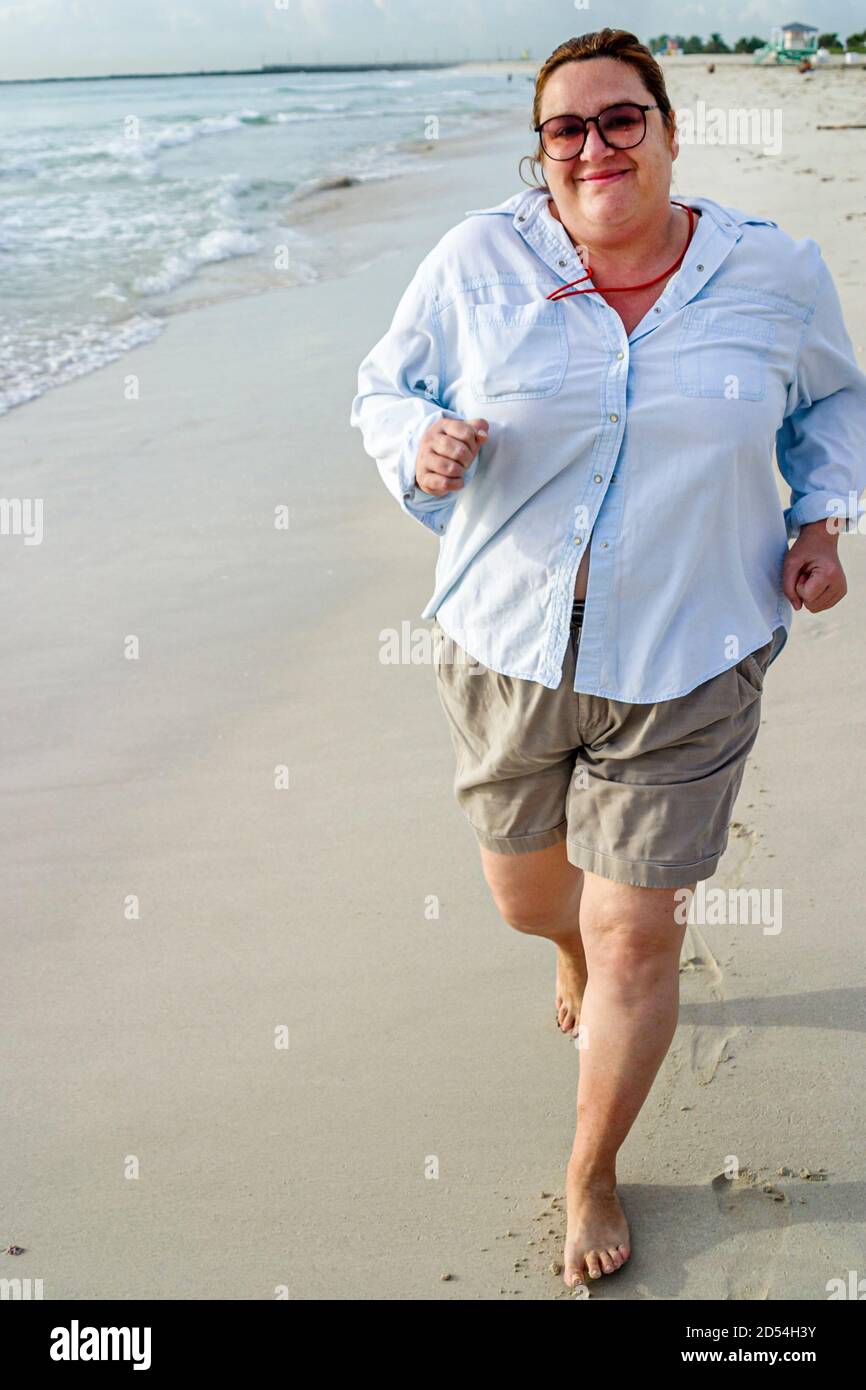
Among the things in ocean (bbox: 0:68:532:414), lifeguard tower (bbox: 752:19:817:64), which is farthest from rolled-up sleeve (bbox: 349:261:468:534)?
lifeguard tower (bbox: 752:19:817:64)

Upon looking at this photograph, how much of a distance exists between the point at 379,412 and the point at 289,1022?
145cm

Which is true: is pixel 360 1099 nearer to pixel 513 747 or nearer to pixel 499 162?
pixel 513 747

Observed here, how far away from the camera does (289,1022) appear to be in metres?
2.93

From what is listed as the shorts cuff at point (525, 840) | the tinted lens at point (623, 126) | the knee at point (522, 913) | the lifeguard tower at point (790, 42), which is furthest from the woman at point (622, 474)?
the lifeguard tower at point (790, 42)

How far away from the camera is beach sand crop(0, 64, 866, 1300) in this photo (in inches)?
95.4

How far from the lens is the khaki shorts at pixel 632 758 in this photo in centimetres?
214

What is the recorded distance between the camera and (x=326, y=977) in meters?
3.06

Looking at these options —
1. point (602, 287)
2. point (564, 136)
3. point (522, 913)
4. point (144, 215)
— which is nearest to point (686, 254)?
point (602, 287)

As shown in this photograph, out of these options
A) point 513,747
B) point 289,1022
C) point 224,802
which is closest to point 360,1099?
point 289,1022

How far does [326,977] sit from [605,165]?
1906 millimetres

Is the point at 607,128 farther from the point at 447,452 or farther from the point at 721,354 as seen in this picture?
the point at 447,452

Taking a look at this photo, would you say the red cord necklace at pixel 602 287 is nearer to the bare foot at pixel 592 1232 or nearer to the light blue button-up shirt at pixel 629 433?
the light blue button-up shirt at pixel 629 433

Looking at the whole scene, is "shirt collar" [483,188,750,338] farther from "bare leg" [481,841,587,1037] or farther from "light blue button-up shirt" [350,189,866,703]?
"bare leg" [481,841,587,1037]

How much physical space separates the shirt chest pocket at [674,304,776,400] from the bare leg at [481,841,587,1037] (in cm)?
90
